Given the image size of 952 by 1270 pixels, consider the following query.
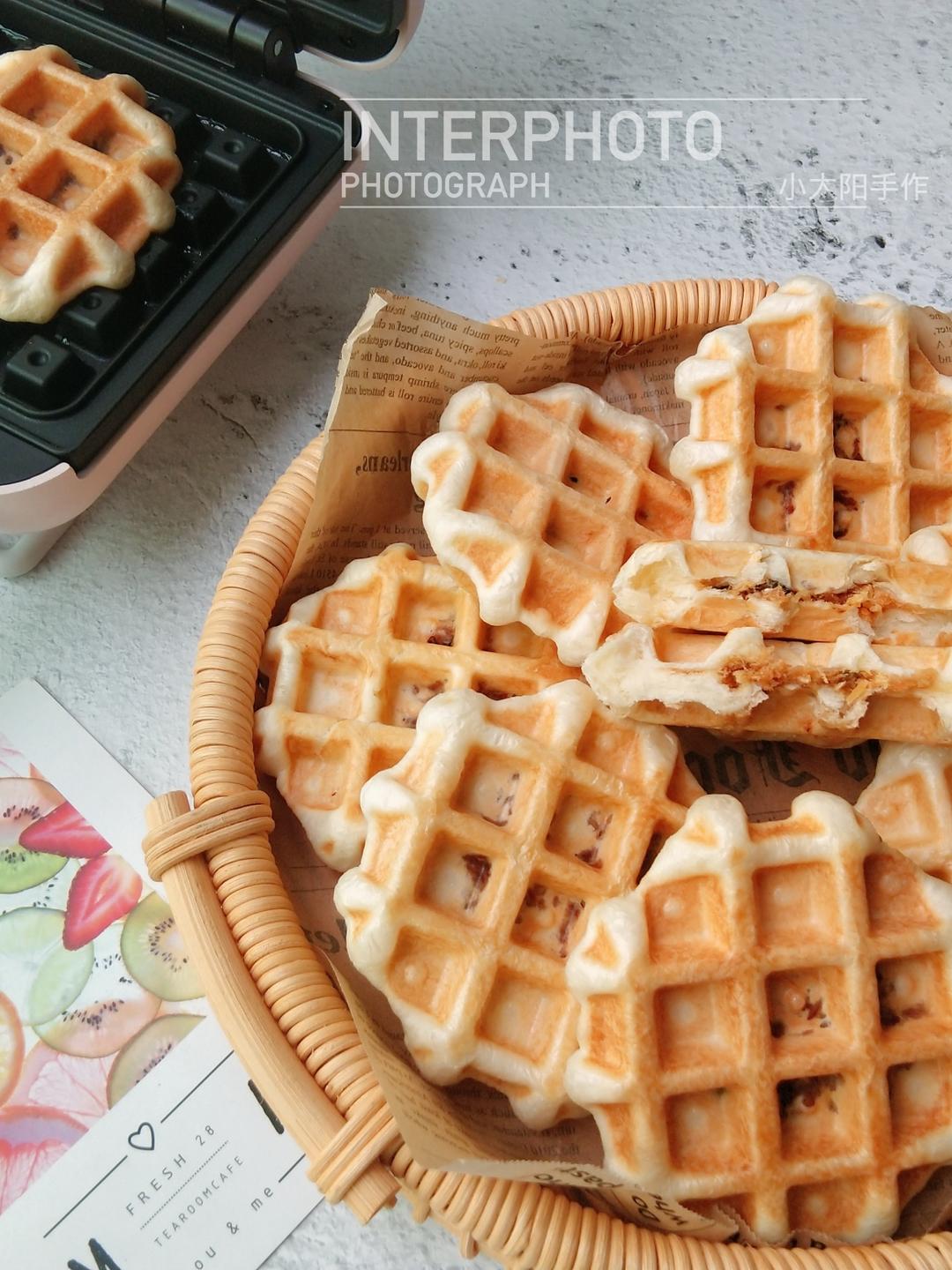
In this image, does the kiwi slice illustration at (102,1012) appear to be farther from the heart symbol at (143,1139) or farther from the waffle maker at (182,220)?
the waffle maker at (182,220)

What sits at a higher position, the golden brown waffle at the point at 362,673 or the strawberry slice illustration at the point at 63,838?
the golden brown waffle at the point at 362,673

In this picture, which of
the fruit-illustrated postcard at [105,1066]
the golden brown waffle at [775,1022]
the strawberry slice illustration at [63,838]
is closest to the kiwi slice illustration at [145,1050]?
the fruit-illustrated postcard at [105,1066]

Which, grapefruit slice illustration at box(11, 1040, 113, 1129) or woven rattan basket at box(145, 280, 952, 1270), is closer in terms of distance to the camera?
woven rattan basket at box(145, 280, 952, 1270)

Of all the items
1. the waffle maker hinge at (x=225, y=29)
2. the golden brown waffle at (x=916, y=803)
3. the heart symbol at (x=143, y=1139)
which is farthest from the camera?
the waffle maker hinge at (x=225, y=29)

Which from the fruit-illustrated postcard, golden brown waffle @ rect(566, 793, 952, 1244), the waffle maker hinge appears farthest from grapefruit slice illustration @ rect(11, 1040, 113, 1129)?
the waffle maker hinge

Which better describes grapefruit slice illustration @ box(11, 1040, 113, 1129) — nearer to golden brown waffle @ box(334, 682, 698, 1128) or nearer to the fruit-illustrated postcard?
the fruit-illustrated postcard

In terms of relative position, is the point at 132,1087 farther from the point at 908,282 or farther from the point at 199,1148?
the point at 908,282
